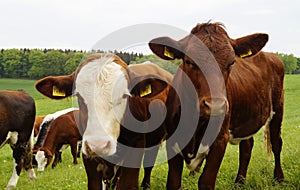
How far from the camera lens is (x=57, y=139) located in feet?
40.4

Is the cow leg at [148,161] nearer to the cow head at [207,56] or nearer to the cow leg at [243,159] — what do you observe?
the cow head at [207,56]

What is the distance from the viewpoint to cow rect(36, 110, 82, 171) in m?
11.8

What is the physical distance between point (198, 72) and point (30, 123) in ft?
23.1

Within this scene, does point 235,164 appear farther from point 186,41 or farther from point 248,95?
point 186,41

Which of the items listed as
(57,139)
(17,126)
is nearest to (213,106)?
(17,126)

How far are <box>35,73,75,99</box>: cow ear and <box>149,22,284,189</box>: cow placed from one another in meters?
1.02

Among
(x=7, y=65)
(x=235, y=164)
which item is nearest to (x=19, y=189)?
(x=235, y=164)

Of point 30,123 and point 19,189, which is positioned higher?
point 30,123

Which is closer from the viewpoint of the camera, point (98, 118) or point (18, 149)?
point (98, 118)

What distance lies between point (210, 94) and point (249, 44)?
1.13 meters

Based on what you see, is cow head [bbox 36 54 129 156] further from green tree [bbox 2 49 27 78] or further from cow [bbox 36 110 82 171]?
green tree [bbox 2 49 27 78]

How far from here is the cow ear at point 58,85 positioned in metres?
4.28

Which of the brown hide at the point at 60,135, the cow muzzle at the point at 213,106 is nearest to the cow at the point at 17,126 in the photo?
the brown hide at the point at 60,135

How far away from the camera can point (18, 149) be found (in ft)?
31.4
